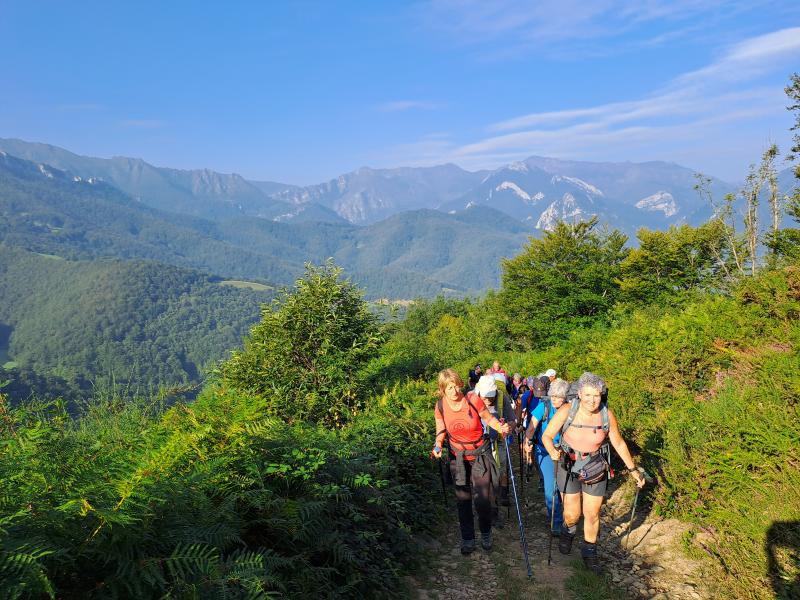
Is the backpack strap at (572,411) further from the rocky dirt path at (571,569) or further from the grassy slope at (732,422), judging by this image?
the rocky dirt path at (571,569)

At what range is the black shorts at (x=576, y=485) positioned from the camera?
16.0 feet

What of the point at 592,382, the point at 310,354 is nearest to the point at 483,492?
the point at 592,382

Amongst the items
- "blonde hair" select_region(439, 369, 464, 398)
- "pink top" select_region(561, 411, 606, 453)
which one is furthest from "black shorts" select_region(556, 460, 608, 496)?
"blonde hair" select_region(439, 369, 464, 398)

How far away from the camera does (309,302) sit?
1171cm

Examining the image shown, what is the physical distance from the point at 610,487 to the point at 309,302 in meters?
7.46

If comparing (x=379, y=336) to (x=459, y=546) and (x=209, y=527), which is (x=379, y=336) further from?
(x=209, y=527)

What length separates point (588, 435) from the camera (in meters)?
4.82

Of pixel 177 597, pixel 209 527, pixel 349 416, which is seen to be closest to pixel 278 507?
pixel 209 527

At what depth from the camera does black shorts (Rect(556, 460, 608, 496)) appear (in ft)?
16.0

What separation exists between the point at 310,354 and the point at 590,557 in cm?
776

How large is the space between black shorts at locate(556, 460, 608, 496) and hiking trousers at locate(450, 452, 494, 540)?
0.73m

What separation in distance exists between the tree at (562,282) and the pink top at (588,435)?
29348 mm

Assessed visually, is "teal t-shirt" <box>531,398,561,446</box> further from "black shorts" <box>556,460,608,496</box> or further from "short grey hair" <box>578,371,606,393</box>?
"short grey hair" <box>578,371,606,393</box>

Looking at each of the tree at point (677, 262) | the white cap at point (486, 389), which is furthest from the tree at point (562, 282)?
the white cap at point (486, 389)
